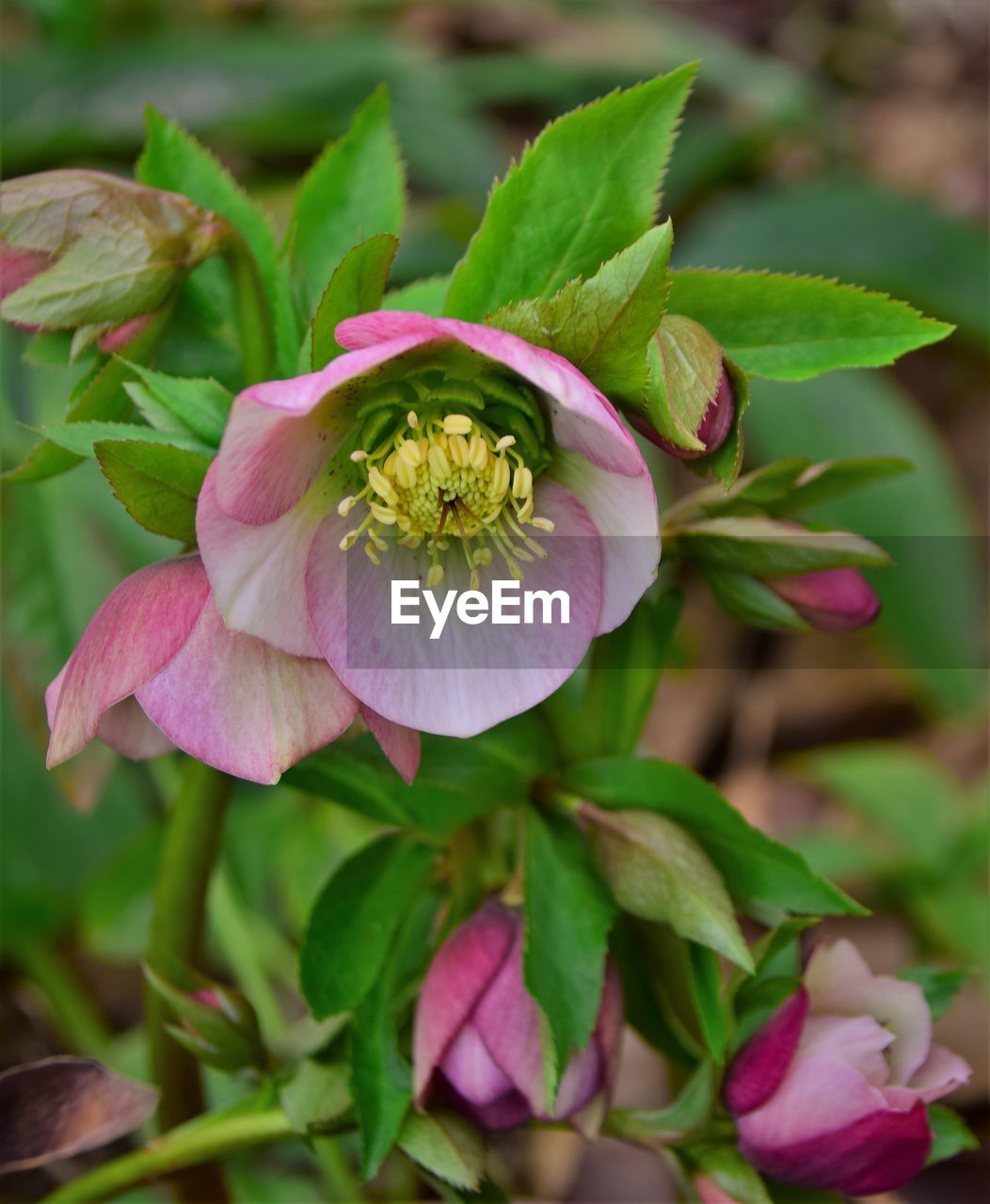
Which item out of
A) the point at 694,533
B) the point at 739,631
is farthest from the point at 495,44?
the point at 694,533

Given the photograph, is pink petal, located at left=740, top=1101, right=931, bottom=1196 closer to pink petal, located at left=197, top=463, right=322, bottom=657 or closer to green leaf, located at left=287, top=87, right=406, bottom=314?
pink petal, located at left=197, top=463, right=322, bottom=657

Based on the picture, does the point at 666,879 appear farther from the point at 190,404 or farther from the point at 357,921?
the point at 190,404

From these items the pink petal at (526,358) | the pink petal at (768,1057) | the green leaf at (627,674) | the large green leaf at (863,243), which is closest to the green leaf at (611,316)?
the pink petal at (526,358)

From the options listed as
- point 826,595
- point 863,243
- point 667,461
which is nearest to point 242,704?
point 826,595

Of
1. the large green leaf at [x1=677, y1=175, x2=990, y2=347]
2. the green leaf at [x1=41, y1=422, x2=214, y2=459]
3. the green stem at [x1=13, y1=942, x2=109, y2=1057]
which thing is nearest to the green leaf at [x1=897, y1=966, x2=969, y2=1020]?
the green leaf at [x1=41, y1=422, x2=214, y2=459]

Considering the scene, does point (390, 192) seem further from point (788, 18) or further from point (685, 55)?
point (788, 18)

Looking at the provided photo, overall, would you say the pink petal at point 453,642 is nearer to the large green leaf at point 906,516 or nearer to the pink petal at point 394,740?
the pink petal at point 394,740
